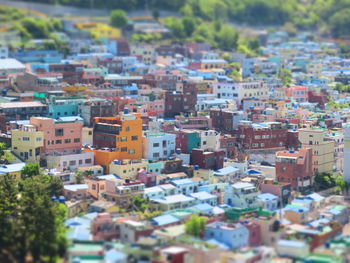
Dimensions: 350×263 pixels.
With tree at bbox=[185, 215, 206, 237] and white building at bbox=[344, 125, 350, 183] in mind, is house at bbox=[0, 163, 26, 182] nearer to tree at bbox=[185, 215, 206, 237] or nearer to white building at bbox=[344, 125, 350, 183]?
tree at bbox=[185, 215, 206, 237]

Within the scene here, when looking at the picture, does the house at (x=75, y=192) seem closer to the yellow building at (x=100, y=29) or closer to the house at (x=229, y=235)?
the house at (x=229, y=235)

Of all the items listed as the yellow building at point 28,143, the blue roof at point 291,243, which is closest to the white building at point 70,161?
the yellow building at point 28,143

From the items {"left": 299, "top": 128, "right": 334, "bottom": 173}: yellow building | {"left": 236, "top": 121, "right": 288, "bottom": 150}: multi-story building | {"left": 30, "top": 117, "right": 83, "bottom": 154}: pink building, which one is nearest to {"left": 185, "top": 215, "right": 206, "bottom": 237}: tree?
{"left": 30, "top": 117, "right": 83, "bottom": 154}: pink building

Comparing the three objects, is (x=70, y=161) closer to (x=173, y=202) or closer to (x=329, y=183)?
(x=173, y=202)

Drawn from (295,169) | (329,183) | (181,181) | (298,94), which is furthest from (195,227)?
(298,94)

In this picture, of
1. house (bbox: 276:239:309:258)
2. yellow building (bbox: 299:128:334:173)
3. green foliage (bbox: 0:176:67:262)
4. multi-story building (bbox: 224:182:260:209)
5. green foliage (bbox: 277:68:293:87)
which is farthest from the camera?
green foliage (bbox: 277:68:293:87)

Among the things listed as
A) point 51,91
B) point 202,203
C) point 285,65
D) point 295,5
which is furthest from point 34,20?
point 202,203
